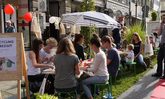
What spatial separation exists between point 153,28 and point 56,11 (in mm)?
7977

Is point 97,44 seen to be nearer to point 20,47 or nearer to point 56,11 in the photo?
point 20,47

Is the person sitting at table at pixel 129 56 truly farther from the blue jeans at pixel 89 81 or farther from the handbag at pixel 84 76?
the blue jeans at pixel 89 81

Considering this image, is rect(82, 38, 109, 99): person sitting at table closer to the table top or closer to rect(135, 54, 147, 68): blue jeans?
the table top

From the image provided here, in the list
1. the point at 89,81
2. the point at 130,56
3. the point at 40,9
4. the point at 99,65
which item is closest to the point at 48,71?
the point at 89,81

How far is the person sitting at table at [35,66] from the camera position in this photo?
766 cm

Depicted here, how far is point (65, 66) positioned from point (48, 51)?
192 centimetres

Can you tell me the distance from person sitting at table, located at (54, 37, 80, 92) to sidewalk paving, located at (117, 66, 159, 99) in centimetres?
208

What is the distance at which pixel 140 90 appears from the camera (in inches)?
365

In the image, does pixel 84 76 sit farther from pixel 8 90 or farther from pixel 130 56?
pixel 130 56

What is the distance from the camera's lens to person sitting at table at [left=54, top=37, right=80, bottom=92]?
6.68 metres

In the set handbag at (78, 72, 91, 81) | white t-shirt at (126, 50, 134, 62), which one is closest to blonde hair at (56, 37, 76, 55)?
handbag at (78, 72, 91, 81)

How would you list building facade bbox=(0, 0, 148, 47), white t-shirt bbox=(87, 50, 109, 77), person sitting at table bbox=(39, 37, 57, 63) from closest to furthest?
white t-shirt bbox=(87, 50, 109, 77) → person sitting at table bbox=(39, 37, 57, 63) → building facade bbox=(0, 0, 148, 47)

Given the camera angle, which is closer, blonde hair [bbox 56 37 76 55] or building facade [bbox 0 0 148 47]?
blonde hair [bbox 56 37 76 55]

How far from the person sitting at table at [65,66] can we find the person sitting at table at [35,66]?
1.04 meters
